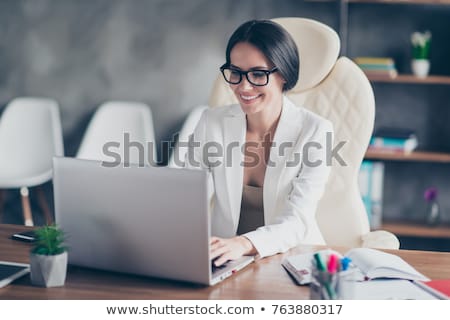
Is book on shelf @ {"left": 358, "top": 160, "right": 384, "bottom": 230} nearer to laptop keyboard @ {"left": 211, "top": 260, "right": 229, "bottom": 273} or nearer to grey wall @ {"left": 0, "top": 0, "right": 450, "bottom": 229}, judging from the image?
grey wall @ {"left": 0, "top": 0, "right": 450, "bottom": 229}

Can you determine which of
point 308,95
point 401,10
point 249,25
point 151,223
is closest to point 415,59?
point 401,10

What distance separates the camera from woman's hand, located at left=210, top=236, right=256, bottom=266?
1.57 m

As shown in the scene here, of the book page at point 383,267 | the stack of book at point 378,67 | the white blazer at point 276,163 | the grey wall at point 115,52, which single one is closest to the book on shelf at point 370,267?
the book page at point 383,267

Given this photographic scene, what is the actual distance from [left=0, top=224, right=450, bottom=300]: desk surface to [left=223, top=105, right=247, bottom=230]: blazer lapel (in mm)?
462

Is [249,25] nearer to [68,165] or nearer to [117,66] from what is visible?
[68,165]

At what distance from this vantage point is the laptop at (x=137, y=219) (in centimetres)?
139

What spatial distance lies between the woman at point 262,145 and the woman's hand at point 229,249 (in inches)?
7.8

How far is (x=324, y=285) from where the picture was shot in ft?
4.25

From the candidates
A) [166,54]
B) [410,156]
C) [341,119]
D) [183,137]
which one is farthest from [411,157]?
[166,54]

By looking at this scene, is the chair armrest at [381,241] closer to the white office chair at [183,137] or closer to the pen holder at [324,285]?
the pen holder at [324,285]

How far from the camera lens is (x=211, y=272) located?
1502 mm

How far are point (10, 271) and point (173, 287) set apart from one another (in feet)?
1.31

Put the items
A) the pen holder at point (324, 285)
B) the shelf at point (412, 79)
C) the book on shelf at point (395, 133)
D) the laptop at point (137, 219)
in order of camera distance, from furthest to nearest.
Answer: the book on shelf at point (395, 133) < the shelf at point (412, 79) < the laptop at point (137, 219) < the pen holder at point (324, 285)

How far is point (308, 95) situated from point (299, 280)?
932mm
